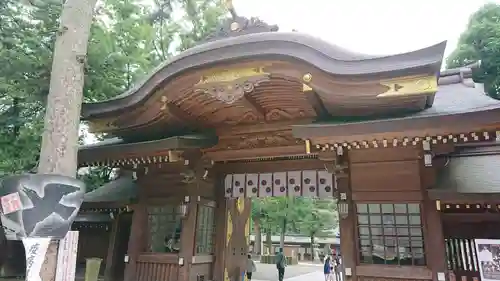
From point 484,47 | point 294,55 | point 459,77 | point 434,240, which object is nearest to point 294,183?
point 434,240

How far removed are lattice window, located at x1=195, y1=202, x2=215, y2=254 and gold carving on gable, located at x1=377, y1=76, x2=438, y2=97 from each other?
14.5ft

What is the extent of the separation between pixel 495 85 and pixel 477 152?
5533mm

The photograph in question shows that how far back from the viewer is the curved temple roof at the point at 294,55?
208 inches

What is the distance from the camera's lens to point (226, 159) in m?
8.15

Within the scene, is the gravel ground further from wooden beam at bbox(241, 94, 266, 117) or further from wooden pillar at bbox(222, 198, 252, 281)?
wooden beam at bbox(241, 94, 266, 117)

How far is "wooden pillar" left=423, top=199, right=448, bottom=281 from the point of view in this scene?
5.42 metres

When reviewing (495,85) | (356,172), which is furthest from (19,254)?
(495,85)

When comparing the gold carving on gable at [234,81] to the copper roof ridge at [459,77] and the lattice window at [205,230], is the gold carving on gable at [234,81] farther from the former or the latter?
the copper roof ridge at [459,77]

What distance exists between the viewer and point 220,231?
26.9 ft

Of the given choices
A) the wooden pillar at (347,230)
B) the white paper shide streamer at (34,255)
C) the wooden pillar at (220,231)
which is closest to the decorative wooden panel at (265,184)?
the wooden pillar at (220,231)

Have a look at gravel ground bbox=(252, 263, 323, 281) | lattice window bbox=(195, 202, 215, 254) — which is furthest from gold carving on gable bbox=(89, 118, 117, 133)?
gravel ground bbox=(252, 263, 323, 281)

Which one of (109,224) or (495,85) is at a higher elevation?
(495,85)

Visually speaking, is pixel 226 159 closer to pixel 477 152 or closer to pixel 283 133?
pixel 283 133

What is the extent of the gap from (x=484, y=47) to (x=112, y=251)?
39.9 ft
